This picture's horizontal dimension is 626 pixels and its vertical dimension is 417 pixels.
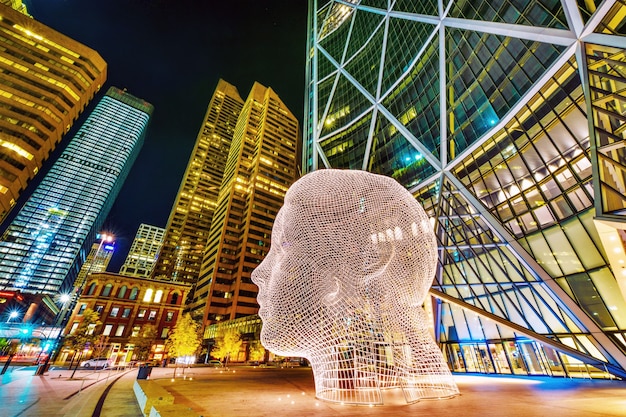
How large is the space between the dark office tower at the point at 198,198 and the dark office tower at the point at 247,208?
1785 cm

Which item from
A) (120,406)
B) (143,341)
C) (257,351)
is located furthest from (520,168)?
(143,341)

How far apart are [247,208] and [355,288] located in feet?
248

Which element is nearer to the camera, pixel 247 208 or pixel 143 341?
pixel 143 341

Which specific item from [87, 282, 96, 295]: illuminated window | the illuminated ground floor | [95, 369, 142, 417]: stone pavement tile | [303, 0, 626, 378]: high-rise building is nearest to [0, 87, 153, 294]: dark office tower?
[87, 282, 96, 295]: illuminated window

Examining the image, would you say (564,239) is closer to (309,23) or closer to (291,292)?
(291,292)

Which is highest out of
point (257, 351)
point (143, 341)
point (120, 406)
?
point (143, 341)

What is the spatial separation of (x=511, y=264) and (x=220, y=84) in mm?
172682

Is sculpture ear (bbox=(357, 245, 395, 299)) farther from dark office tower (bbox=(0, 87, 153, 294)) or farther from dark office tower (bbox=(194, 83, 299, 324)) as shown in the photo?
dark office tower (bbox=(0, 87, 153, 294))

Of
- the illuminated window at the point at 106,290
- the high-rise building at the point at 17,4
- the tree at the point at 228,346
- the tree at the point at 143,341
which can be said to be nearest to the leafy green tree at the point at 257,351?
the tree at the point at 228,346

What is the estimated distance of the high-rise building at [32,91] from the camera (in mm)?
44969

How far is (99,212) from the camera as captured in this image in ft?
446

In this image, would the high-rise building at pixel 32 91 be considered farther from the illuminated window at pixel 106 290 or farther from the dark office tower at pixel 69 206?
the dark office tower at pixel 69 206

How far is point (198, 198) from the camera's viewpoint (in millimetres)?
113312

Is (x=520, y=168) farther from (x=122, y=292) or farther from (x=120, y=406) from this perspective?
(x=122, y=292)
